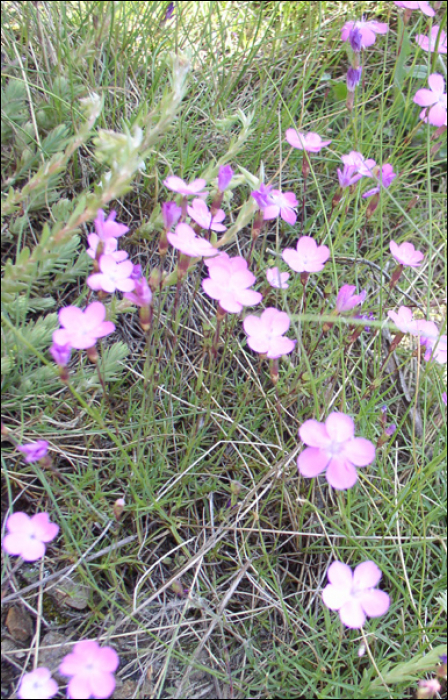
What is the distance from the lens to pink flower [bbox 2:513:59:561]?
4.48ft

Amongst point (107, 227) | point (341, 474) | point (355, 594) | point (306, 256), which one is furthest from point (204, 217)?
point (355, 594)

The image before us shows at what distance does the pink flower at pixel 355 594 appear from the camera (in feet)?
4.42

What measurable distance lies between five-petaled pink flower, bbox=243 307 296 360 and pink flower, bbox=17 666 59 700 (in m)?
0.93

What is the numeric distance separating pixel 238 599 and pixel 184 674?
0.84ft

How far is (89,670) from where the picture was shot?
4.21ft

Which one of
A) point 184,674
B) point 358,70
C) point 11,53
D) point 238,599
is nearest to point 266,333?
point 238,599

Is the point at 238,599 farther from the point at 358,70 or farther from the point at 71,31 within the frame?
the point at 71,31

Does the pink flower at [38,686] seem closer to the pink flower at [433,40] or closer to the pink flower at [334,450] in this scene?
the pink flower at [334,450]

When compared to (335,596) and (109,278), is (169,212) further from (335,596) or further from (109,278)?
(335,596)

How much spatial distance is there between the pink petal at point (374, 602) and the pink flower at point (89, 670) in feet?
1.94

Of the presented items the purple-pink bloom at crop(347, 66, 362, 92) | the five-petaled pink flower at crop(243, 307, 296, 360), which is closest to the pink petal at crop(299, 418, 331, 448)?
the five-petaled pink flower at crop(243, 307, 296, 360)

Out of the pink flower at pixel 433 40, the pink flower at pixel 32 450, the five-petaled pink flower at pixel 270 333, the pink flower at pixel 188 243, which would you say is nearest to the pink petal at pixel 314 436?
the five-petaled pink flower at pixel 270 333

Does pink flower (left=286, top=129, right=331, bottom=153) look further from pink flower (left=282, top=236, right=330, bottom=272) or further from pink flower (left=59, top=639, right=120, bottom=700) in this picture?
pink flower (left=59, top=639, right=120, bottom=700)

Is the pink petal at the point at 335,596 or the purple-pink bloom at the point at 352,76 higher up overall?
the purple-pink bloom at the point at 352,76
